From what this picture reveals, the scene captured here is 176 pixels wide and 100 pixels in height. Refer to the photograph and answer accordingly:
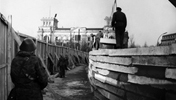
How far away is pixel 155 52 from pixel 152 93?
79 centimetres

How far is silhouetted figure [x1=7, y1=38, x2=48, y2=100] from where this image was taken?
10.7 ft

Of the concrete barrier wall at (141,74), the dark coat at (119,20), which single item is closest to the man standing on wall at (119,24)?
the dark coat at (119,20)

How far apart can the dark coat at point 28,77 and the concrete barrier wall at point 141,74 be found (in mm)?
1957

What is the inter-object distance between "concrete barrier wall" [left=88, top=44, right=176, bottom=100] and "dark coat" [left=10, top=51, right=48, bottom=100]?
1.96 m

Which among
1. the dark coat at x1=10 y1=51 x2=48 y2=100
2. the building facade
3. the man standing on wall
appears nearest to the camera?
the dark coat at x1=10 y1=51 x2=48 y2=100

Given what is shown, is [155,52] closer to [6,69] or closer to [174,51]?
[174,51]

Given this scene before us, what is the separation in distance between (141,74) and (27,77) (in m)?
2.26

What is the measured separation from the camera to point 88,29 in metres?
88.8

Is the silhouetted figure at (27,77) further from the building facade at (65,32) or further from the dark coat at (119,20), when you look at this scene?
the building facade at (65,32)

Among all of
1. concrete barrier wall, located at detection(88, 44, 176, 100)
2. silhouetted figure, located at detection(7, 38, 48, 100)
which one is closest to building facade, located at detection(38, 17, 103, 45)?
concrete barrier wall, located at detection(88, 44, 176, 100)

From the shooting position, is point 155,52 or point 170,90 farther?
point 155,52

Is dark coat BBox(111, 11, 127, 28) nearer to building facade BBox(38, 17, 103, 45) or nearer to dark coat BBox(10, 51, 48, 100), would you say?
dark coat BBox(10, 51, 48, 100)

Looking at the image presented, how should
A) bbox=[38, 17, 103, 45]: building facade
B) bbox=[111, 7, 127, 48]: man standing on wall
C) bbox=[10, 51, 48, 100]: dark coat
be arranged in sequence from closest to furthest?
bbox=[10, 51, 48, 100]: dark coat < bbox=[111, 7, 127, 48]: man standing on wall < bbox=[38, 17, 103, 45]: building facade

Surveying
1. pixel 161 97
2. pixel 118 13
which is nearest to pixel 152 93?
pixel 161 97
